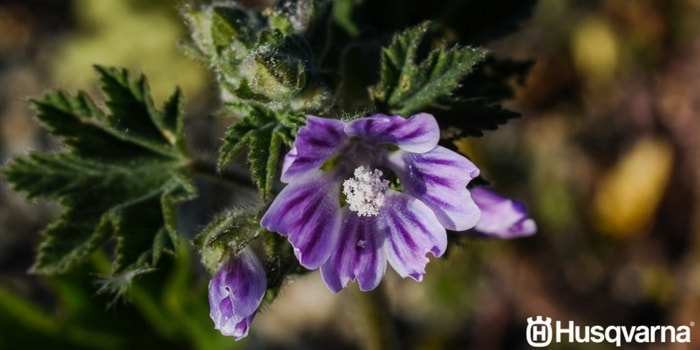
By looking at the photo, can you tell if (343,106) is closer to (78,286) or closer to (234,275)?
(234,275)

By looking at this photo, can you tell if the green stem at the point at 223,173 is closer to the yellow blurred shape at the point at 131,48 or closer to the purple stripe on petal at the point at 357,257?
the purple stripe on petal at the point at 357,257

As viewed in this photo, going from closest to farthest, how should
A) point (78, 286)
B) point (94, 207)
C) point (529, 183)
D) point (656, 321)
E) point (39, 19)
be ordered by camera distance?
point (94, 207), point (78, 286), point (656, 321), point (529, 183), point (39, 19)

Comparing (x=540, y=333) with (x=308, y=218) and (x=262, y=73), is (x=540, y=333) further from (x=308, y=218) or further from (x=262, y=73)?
(x=262, y=73)

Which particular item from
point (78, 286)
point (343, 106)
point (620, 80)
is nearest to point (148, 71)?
point (78, 286)

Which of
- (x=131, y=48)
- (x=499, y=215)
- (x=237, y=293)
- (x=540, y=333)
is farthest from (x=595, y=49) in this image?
(x=237, y=293)

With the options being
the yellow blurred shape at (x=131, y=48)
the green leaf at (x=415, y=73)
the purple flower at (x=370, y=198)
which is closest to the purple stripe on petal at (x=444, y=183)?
the purple flower at (x=370, y=198)

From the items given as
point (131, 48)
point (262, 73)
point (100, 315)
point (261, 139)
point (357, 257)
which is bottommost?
point (357, 257)

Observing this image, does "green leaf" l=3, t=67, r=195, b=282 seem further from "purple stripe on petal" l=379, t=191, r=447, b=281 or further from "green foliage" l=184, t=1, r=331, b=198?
"purple stripe on petal" l=379, t=191, r=447, b=281
